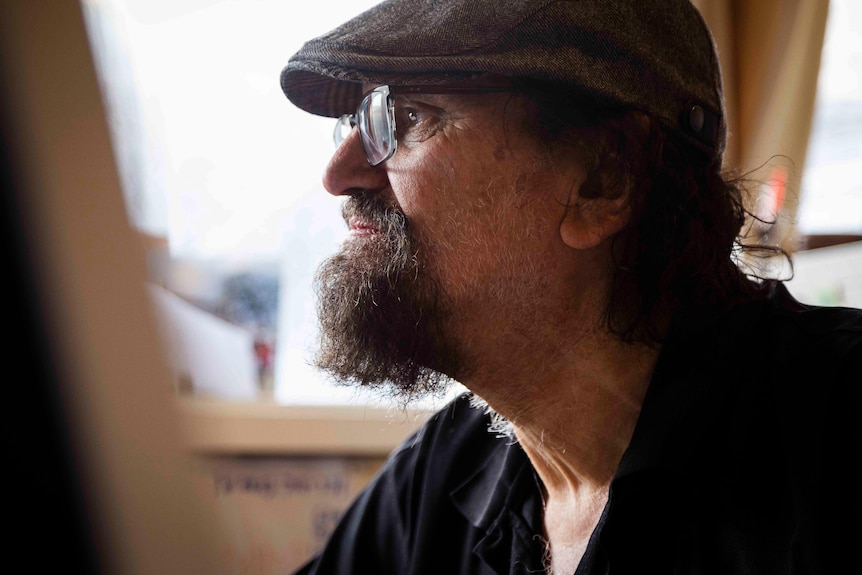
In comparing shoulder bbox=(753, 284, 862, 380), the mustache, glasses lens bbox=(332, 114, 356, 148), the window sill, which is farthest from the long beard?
the window sill

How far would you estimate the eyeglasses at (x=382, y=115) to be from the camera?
38.9 inches

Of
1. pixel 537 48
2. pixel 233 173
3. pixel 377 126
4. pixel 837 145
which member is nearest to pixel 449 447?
pixel 377 126

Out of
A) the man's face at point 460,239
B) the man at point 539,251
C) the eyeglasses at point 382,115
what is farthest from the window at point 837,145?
the eyeglasses at point 382,115

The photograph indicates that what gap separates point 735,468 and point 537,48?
1.77 ft

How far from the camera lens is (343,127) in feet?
3.69

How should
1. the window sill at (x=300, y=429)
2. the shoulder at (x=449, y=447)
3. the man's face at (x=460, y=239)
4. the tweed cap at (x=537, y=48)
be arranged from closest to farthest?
the tweed cap at (x=537, y=48) → the man's face at (x=460, y=239) → the shoulder at (x=449, y=447) → the window sill at (x=300, y=429)

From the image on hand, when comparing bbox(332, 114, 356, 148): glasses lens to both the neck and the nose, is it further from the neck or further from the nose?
the neck

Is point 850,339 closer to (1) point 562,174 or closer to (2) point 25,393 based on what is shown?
(1) point 562,174

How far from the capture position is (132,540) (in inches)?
7.5

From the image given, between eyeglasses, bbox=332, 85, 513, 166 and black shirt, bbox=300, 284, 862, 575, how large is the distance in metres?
0.44

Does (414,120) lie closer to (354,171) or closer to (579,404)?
(354,171)

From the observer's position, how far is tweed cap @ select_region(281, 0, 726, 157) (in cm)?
91

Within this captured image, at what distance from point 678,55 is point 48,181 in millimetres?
938

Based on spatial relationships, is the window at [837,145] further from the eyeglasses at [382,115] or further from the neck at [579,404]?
the eyeglasses at [382,115]
